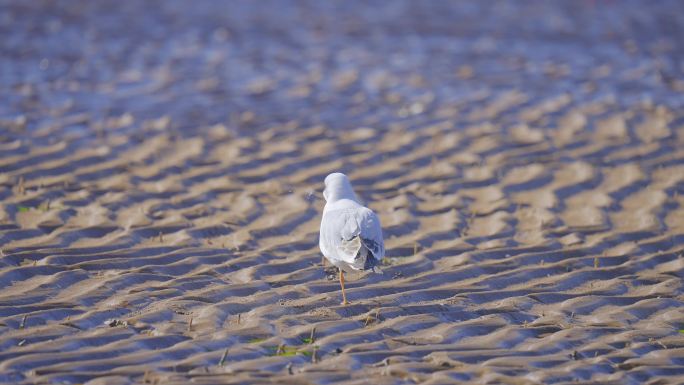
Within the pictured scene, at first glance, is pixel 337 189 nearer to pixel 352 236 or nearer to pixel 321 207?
pixel 352 236

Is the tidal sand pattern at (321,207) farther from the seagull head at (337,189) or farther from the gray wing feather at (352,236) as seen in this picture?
the seagull head at (337,189)

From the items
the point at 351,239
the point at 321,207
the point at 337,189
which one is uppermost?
the point at 321,207

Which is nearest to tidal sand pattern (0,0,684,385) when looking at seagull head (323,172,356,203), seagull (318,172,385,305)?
seagull (318,172,385,305)

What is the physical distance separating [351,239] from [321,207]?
175cm

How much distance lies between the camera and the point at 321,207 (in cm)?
662

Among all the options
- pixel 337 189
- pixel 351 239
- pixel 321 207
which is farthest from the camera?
pixel 321 207

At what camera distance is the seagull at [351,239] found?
15.6 feet

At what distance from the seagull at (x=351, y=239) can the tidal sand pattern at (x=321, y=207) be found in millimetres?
228

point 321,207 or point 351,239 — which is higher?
point 321,207

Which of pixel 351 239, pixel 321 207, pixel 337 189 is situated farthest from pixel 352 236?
pixel 321 207

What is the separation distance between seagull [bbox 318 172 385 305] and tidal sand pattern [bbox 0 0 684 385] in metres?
0.23

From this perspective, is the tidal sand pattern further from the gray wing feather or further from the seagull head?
the seagull head

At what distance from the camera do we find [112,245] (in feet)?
18.4

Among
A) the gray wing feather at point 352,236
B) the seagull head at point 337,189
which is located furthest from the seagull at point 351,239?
the seagull head at point 337,189
